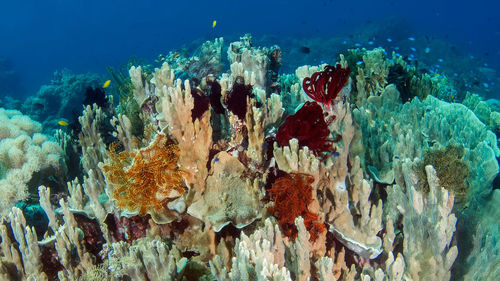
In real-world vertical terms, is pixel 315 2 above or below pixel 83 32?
below

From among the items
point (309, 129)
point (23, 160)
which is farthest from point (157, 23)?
point (309, 129)

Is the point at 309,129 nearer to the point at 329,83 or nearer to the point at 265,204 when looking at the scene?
the point at 329,83

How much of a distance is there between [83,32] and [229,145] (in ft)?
425

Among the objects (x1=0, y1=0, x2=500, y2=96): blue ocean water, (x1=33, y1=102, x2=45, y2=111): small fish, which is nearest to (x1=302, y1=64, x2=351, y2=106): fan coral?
(x1=33, y1=102, x2=45, y2=111): small fish

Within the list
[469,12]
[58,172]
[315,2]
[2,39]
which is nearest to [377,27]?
[58,172]

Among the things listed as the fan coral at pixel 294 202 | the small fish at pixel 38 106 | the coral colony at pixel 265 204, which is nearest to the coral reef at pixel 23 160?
the coral colony at pixel 265 204

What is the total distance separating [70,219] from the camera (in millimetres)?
3861

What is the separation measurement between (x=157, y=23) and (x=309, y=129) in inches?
4965

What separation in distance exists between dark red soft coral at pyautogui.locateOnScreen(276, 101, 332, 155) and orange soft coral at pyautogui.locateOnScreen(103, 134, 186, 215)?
1.31m

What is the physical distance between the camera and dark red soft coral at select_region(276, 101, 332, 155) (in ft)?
10.9

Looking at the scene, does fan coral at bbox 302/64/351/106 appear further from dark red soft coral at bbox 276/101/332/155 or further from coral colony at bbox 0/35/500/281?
dark red soft coral at bbox 276/101/332/155

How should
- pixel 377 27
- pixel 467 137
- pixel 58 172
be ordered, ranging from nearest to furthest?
pixel 467 137 < pixel 58 172 < pixel 377 27

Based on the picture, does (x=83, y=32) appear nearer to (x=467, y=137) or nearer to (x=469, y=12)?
(x=467, y=137)

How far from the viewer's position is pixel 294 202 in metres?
3.01
